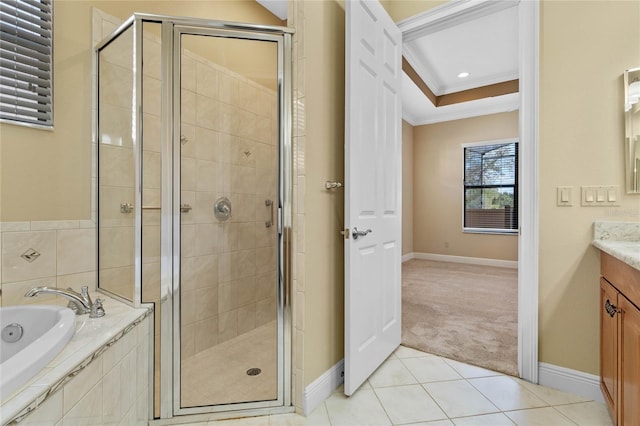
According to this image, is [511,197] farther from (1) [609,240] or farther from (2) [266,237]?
(2) [266,237]

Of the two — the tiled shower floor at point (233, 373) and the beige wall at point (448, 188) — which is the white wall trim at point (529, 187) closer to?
the tiled shower floor at point (233, 373)

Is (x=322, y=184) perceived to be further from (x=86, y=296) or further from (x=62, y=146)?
(x=62, y=146)

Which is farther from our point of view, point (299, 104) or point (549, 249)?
point (549, 249)

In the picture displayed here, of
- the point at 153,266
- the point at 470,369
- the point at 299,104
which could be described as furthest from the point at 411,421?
the point at 299,104

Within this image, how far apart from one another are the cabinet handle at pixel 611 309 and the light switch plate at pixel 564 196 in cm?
55

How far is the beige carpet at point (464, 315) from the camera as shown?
2.24m

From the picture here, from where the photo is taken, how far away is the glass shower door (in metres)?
1.66

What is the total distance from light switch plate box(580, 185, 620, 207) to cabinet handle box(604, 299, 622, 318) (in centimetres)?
53

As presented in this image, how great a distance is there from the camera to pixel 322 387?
1.68 metres

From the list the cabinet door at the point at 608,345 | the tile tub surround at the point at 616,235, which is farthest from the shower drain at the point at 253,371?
the tile tub surround at the point at 616,235

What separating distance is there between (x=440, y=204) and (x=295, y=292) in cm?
520

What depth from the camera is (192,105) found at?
1771 mm

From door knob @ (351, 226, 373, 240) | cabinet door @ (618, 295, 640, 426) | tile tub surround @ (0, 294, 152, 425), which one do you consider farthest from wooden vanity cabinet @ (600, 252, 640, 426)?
tile tub surround @ (0, 294, 152, 425)

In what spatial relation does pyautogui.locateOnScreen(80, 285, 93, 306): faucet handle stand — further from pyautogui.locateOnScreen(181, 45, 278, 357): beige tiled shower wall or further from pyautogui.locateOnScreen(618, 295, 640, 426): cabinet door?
pyautogui.locateOnScreen(618, 295, 640, 426): cabinet door
